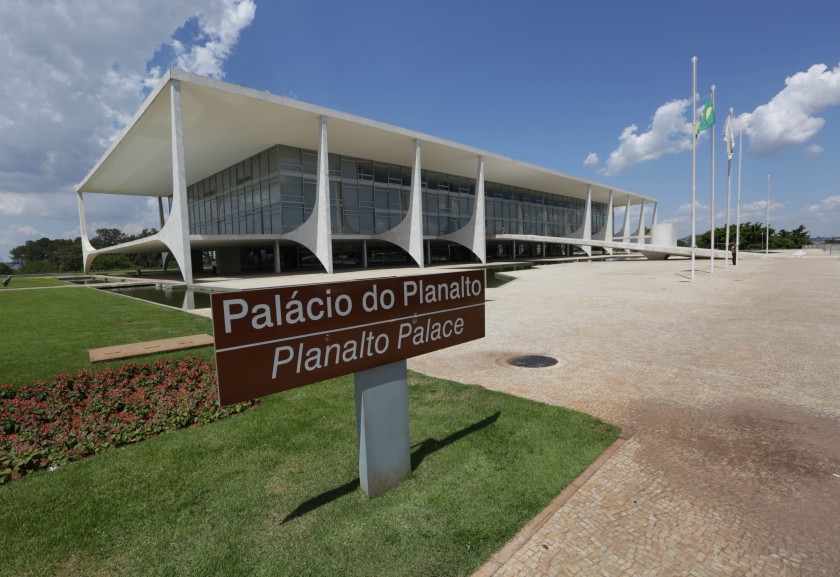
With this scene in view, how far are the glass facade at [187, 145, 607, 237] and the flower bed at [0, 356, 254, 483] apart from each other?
3089 centimetres

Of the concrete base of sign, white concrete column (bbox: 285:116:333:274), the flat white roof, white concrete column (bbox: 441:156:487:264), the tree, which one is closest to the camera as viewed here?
the concrete base of sign

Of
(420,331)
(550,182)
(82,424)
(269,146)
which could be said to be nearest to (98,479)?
(82,424)

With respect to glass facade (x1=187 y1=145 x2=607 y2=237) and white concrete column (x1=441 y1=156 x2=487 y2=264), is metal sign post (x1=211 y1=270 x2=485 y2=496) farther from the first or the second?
white concrete column (x1=441 y1=156 x2=487 y2=264)

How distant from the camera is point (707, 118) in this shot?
795 inches

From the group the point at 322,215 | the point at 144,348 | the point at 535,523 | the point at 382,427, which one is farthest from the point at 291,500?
the point at 322,215

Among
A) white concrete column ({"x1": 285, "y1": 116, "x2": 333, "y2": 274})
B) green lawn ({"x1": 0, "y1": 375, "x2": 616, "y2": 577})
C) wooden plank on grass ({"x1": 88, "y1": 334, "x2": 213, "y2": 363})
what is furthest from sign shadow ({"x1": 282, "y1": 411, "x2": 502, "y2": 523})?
white concrete column ({"x1": 285, "y1": 116, "x2": 333, "y2": 274})

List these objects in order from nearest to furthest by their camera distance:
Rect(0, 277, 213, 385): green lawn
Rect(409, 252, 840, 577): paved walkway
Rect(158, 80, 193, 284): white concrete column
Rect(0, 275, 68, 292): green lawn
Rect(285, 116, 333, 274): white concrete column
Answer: Rect(409, 252, 840, 577): paved walkway, Rect(0, 277, 213, 385): green lawn, Rect(158, 80, 193, 284): white concrete column, Rect(0, 275, 68, 292): green lawn, Rect(285, 116, 333, 274): white concrete column

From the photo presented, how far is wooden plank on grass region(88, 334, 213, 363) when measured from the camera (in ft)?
24.9

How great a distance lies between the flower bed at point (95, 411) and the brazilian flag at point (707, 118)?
79.4 ft

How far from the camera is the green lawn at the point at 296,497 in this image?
2.71 m

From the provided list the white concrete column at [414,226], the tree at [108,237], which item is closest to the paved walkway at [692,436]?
the white concrete column at [414,226]

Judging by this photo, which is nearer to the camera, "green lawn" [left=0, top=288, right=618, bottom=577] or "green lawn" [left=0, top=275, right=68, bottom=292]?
"green lawn" [left=0, top=288, right=618, bottom=577]

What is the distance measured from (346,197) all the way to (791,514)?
3901 centimetres

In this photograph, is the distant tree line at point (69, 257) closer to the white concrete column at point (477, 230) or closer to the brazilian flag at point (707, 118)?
the white concrete column at point (477, 230)
